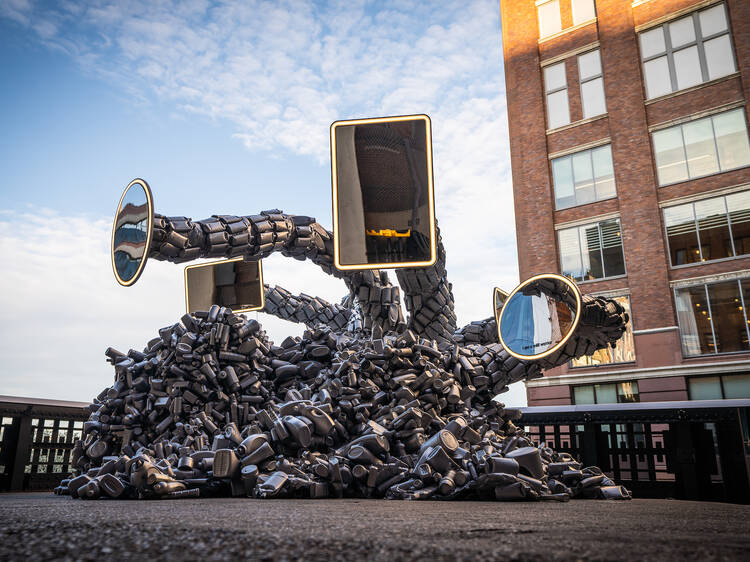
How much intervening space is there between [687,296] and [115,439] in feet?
50.6

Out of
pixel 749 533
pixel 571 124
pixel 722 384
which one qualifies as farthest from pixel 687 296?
pixel 749 533

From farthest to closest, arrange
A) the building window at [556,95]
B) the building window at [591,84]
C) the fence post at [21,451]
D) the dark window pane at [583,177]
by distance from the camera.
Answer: the building window at [556,95] → the building window at [591,84] → the dark window pane at [583,177] → the fence post at [21,451]

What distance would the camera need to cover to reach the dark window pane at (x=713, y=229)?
50.3 ft

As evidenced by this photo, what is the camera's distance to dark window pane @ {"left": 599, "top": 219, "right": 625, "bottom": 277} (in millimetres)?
16766

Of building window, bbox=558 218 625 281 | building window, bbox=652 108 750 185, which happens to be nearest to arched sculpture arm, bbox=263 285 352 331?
building window, bbox=558 218 625 281

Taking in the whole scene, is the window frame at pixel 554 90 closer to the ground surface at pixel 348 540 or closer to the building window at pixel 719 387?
the building window at pixel 719 387

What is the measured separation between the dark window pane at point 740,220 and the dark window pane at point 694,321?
1.42 m

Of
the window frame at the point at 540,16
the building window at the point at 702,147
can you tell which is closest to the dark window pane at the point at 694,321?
the building window at the point at 702,147

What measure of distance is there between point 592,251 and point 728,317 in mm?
4090

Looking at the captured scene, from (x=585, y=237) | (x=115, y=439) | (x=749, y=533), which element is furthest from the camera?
(x=585, y=237)

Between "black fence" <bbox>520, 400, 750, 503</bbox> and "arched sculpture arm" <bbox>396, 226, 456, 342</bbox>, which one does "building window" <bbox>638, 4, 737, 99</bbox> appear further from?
"arched sculpture arm" <bbox>396, 226, 456, 342</bbox>

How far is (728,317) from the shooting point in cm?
1494

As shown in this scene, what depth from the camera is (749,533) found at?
6.05 ft

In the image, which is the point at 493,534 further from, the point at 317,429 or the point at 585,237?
the point at 585,237
